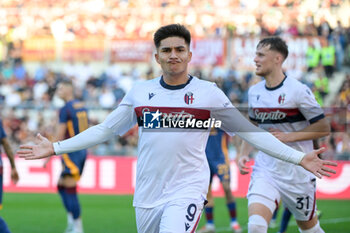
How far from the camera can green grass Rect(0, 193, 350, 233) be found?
1106 cm

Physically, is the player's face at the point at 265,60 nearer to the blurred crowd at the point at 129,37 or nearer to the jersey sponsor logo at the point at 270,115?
the jersey sponsor logo at the point at 270,115

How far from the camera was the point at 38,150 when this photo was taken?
5.12 metres

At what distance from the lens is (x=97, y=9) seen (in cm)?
2538

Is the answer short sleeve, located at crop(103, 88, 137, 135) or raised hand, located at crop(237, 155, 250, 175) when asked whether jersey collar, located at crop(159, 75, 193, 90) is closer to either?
short sleeve, located at crop(103, 88, 137, 135)

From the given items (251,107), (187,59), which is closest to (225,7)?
(251,107)

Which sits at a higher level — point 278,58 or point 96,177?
point 278,58

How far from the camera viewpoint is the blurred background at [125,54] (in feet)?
58.4

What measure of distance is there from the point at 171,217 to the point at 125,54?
19661 mm

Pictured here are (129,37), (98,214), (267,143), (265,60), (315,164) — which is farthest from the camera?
(129,37)

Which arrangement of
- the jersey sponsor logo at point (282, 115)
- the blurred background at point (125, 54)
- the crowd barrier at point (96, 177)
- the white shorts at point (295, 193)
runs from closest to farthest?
the white shorts at point (295, 193) < the jersey sponsor logo at point (282, 115) < the crowd barrier at point (96, 177) < the blurred background at point (125, 54)

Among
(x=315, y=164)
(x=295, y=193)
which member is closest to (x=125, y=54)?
(x=295, y=193)

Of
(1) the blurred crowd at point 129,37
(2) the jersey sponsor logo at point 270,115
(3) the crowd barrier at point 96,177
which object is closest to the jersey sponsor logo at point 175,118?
(2) the jersey sponsor logo at point 270,115

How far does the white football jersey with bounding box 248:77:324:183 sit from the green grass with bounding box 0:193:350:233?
13.5 feet

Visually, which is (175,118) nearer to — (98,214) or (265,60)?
(265,60)
